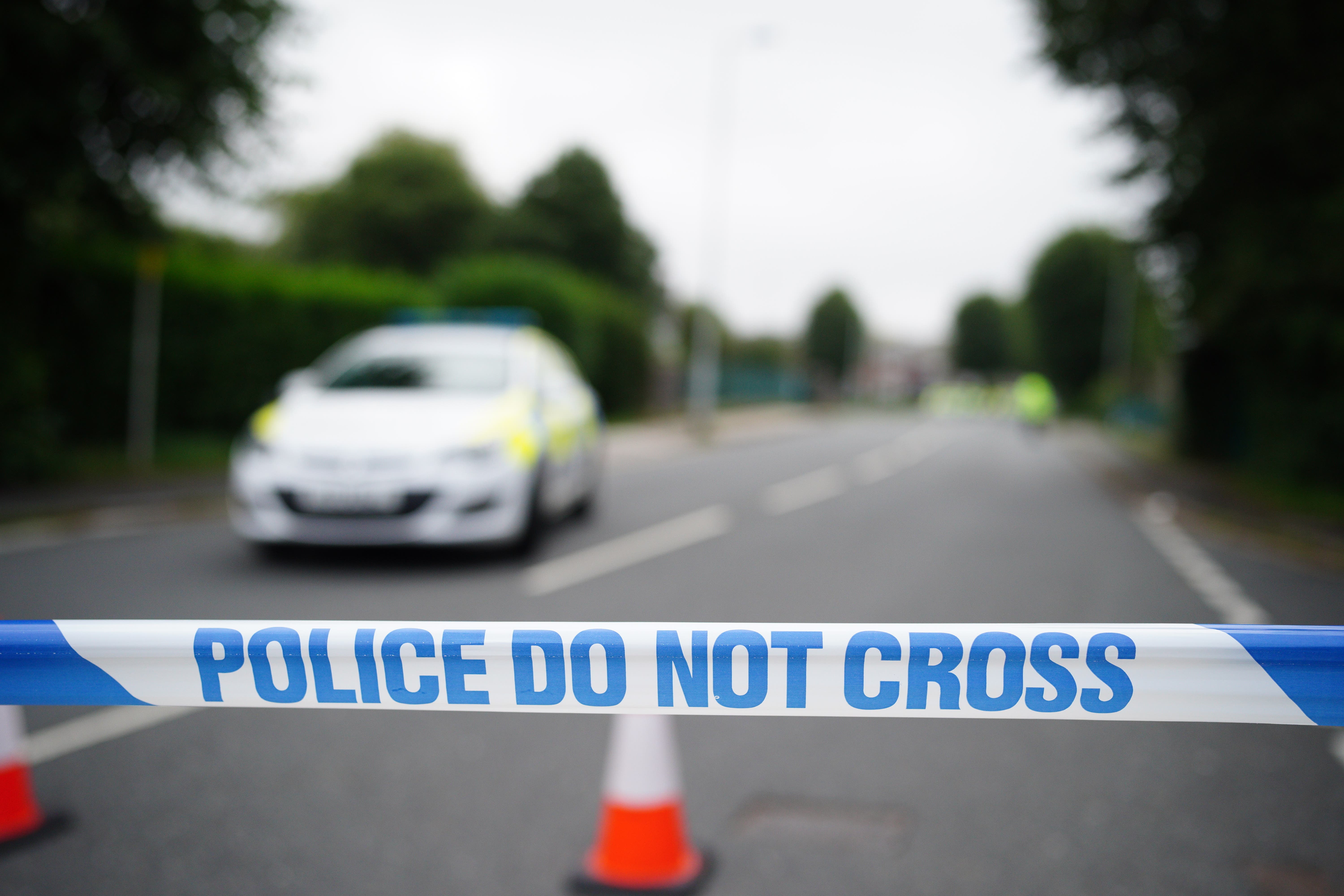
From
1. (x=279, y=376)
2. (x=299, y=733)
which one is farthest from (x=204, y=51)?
(x=299, y=733)

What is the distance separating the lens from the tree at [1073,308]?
229 ft

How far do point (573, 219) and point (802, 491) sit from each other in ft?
128

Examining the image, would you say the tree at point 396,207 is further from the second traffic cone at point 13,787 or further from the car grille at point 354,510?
the second traffic cone at point 13,787

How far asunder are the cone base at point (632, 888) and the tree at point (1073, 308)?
69.1 m

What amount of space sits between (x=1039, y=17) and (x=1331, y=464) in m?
7.80

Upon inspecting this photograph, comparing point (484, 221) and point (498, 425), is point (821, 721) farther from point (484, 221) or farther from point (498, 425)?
point (484, 221)

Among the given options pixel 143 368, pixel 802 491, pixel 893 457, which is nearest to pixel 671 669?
pixel 802 491

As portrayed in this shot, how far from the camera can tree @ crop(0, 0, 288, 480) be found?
36.7 ft

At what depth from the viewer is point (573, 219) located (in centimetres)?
5256

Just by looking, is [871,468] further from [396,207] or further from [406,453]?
[396,207]

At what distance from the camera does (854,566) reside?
353 inches

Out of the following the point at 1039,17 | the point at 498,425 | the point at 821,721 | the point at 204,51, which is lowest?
the point at 821,721

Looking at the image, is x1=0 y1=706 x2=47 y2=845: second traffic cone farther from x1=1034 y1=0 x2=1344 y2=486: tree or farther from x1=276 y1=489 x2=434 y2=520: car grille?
x1=1034 y1=0 x2=1344 y2=486: tree

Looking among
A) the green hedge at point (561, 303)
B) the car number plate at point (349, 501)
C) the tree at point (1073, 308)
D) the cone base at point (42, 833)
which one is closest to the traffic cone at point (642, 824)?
the cone base at point (42, 833)
